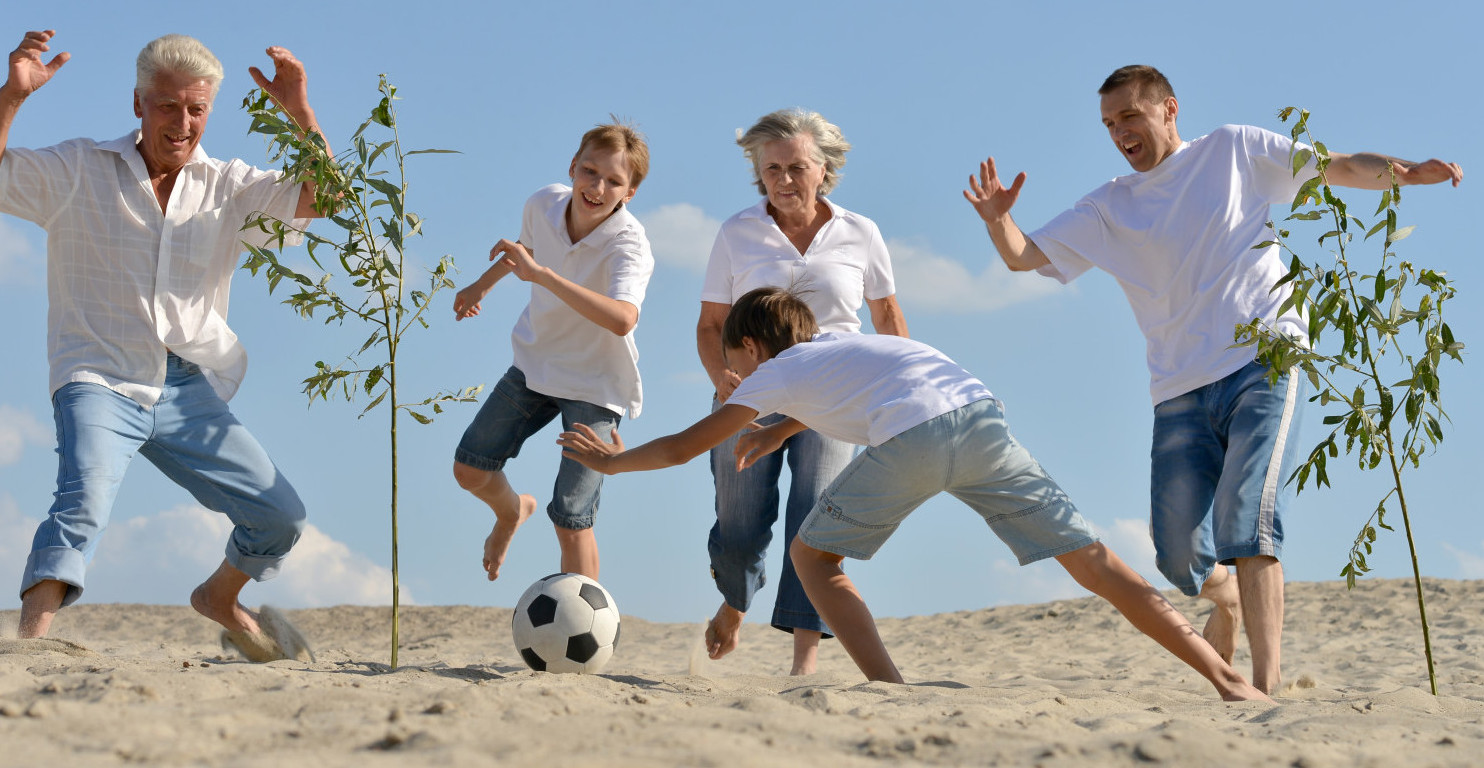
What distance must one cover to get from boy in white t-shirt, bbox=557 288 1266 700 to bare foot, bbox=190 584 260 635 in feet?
7.26

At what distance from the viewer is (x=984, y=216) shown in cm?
542

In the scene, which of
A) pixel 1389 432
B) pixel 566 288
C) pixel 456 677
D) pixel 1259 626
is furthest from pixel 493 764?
pixel 1389 432

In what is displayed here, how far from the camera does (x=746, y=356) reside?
4.72 metres

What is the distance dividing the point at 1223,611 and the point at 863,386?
2.20 meters

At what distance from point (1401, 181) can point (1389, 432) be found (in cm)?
106

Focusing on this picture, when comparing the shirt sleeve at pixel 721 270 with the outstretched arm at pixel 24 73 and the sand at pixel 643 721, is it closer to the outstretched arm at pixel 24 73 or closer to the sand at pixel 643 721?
the sand at pixel 643 721

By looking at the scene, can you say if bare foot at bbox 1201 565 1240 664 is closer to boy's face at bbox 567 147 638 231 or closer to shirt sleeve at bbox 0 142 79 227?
boy's face at bbox 567 147 638 231

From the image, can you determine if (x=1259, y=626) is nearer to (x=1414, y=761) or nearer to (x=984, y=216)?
(x=1414, y=761)

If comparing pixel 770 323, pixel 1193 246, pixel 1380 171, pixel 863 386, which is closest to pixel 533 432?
pixel 770 323

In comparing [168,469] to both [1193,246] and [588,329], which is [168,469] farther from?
[1193,246]

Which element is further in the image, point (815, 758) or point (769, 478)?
point (769, 478)

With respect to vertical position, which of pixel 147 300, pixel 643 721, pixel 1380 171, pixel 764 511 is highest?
pixel 1380 171

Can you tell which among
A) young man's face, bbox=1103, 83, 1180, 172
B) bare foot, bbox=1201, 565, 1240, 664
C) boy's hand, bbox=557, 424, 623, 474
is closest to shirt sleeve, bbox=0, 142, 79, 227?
boy's hand, bbox=557, 424, 623, 474

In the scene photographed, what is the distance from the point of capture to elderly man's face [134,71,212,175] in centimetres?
509
